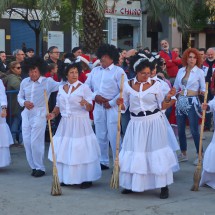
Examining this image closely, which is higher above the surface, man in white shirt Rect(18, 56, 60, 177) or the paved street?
man in white shirt Rect(18, 56, 60, 177)

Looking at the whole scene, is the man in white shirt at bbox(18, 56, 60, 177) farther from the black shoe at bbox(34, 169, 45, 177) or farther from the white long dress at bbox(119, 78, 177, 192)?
the white long dress at bbox(119, 78, 177, 192)

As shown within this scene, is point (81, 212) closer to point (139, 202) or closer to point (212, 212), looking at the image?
point (139, 202)

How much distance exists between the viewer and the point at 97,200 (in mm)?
6809

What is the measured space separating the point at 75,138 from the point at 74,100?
0.54 m

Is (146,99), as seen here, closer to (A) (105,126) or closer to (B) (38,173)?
(A) (105,126)

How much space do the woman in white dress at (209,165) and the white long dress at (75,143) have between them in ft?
4.92

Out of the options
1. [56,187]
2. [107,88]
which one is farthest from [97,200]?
[107,88]

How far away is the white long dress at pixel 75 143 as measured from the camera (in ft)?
24.3

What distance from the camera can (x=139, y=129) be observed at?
22.6 feet

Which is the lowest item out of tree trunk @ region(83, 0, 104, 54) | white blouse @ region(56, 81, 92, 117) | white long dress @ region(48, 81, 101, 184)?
white long dress @ region(48, 81, 101, 184)

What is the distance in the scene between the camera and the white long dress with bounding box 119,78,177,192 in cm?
676

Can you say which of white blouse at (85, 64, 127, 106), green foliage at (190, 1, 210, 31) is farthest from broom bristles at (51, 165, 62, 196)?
green foliage at (190, 1, 210, 31)

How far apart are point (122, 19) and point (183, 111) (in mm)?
20812

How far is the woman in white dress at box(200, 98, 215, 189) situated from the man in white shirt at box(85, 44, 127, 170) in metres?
1.56
